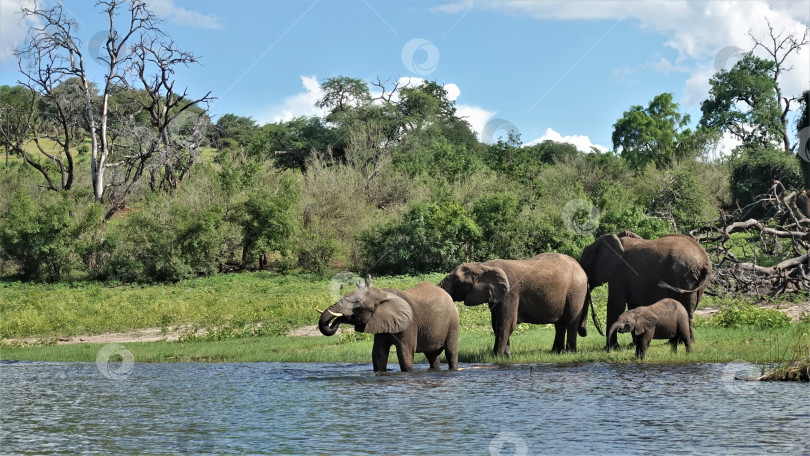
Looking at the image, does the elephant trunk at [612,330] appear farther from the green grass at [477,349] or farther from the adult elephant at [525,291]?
the adult elephant at [525,291]

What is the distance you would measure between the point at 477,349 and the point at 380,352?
355cm

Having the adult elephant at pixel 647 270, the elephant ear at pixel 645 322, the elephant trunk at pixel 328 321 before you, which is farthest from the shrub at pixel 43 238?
the elephant ear at pixel 645 322

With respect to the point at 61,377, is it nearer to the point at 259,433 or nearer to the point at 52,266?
the point at 259,433

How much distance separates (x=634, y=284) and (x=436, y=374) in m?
5.02

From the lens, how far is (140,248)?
121 ft

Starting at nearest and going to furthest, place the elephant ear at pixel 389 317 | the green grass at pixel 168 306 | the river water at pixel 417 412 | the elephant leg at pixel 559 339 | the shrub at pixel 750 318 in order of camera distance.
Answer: the river water at pixel 417 412, the elephant ear at pixel 389 317, the elephant leg at pixel 559 339, the shrub at pixel 750 318, the green grass at pixel 168 306

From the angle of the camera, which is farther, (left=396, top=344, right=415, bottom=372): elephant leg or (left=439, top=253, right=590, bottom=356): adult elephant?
(left=439, top=253, right=590, bottom=356): adult elephant

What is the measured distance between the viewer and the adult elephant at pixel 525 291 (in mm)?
18281

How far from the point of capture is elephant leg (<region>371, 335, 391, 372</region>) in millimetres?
16719

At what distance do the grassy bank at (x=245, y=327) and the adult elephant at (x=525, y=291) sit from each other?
24.1 inches

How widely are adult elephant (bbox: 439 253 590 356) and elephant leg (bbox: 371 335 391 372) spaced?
229cm

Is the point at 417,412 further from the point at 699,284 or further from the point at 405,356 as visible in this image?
the point at 699,284

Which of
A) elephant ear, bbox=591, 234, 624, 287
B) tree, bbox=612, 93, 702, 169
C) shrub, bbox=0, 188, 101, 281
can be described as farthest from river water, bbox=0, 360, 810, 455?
tree, bbox=612, 93, 702, 169

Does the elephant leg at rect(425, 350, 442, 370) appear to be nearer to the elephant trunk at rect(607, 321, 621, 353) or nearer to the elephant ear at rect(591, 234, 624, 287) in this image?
the elephant trunk at rect(607, 321, 621, 353)
